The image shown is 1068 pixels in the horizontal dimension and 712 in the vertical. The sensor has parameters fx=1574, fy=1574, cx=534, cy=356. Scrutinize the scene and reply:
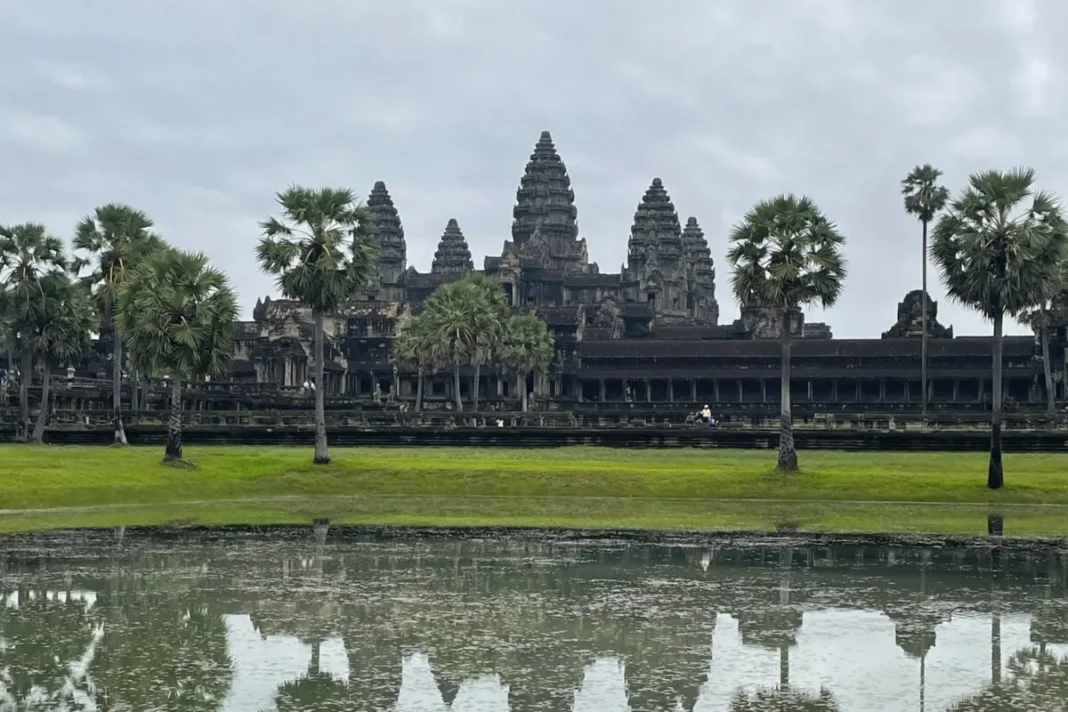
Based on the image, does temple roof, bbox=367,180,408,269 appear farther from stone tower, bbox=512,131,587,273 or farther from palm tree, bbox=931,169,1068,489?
palm tree, bbox=931,169,1068,489

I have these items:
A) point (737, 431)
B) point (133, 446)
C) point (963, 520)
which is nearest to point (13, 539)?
point (963, 520)

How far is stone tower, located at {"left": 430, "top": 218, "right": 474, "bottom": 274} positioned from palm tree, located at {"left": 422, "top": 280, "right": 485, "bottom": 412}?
82953mm

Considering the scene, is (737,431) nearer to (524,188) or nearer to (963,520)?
(963,520)

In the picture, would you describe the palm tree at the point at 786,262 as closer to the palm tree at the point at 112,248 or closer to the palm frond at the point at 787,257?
the palm frond at the point at 787,257

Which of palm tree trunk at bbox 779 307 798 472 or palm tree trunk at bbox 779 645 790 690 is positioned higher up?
palm tree trunk at bbox 779 307 798 472

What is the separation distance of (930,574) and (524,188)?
484ft

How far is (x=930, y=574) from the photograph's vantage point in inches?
1125

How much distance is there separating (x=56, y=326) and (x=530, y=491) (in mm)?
23673

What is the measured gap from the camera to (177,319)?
169ft

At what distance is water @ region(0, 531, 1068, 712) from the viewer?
17.9 m

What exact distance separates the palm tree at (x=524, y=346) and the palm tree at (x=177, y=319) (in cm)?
5020

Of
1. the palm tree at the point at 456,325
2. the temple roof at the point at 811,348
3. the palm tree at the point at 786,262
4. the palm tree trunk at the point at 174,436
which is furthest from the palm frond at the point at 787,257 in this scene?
the temple roof at the point at 811,348

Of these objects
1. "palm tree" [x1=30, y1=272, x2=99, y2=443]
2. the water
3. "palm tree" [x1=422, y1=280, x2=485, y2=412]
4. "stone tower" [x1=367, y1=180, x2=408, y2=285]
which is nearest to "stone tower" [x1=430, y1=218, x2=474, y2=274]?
"stone tower" [x1=367, y1=180, x2=408, y2=285]

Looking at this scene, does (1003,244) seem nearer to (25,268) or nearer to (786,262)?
(786,262)
